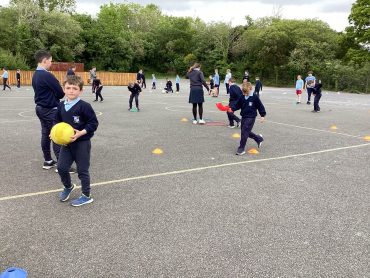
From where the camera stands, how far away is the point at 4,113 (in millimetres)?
13586

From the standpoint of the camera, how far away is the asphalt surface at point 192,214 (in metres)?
3.29

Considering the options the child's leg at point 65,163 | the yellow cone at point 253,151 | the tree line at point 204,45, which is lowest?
the yellow cone at point 253,151

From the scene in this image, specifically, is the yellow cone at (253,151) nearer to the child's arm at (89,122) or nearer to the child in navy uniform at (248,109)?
the child in navy uniform at (248,109)

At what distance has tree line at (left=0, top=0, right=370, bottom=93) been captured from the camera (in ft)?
134

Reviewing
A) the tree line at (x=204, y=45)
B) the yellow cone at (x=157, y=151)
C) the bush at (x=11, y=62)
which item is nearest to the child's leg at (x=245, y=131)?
the yellow cone at (x=157, y=151)

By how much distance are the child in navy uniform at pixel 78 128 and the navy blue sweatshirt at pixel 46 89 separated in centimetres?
142

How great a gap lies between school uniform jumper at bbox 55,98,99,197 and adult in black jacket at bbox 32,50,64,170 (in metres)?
1.41

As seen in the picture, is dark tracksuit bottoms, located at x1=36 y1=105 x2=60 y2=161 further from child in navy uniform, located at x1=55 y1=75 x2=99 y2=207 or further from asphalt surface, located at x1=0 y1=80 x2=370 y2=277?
child in navy uniform, located at x1=55 y1=75 x2=99 y2=207

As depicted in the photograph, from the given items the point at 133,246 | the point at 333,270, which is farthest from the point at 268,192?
the point at 133,246

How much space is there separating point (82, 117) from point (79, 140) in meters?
0.30

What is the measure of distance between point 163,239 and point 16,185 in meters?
2.84

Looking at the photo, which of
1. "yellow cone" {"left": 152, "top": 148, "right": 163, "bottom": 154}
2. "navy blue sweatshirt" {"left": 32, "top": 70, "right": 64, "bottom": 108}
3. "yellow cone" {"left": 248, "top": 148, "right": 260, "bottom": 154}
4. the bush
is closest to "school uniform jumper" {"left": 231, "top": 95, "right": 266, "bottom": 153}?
"yellow cone" {"left": 248, "top": 148, "right": 260, "bottom": 154}

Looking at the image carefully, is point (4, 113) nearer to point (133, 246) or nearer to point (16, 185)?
point (16, 185)

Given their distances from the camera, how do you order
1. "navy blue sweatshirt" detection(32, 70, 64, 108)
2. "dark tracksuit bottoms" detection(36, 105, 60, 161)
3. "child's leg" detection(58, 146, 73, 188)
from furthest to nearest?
"dark tracksuit bottoms" detection(36, 105, 60, 161) → "navy blue sweatshirt" detection(32, 70, 64, 108) → "child's leg" detection(58, 146, 73, 188)
